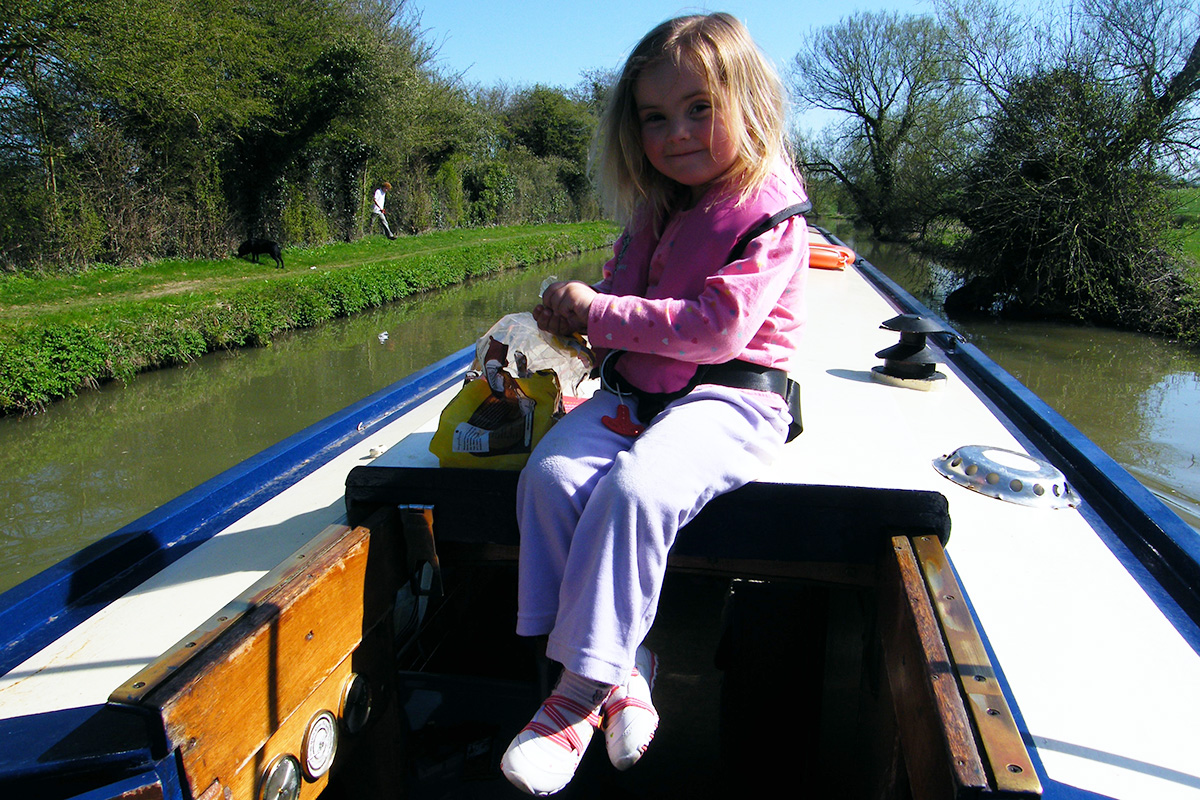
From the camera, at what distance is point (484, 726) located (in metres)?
1.84

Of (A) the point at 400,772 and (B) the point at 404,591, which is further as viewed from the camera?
(B) the point at 404,591

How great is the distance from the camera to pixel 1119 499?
202 cm

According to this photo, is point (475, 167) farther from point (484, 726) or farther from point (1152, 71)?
point (484, 726)

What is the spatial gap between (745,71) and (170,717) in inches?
56.6

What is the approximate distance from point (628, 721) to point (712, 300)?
0.75 m

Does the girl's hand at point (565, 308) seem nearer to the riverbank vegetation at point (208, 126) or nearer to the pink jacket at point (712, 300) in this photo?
the pink jacket at point (712, 300)

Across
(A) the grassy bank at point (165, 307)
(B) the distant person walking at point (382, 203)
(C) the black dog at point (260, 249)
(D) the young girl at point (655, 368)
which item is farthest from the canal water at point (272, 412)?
(B) the distant person walking at point (382, 203)

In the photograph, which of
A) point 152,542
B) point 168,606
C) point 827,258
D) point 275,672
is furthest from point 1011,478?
point 827,258

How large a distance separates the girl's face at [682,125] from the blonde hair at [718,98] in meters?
0.02

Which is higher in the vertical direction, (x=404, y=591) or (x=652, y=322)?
(x=652, y=322)

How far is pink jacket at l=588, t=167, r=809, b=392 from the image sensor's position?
142 centimetres

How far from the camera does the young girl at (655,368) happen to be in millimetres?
1193

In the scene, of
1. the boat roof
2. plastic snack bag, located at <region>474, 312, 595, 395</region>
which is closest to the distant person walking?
the boat roof

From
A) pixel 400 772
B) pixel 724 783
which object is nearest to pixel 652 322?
pixel 400 772
